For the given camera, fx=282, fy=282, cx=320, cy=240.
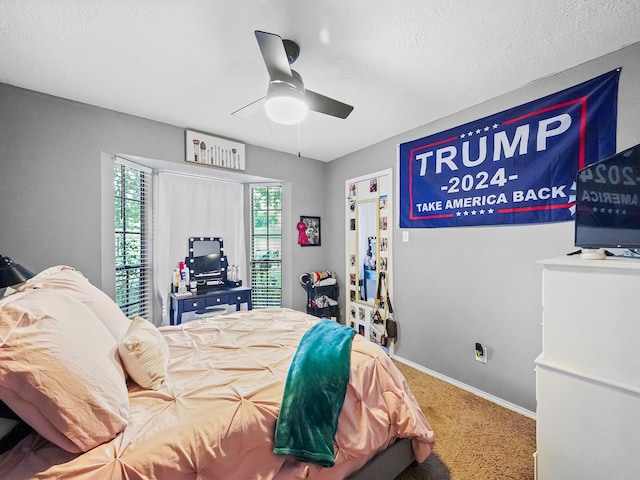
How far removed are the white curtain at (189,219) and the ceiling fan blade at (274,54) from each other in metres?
2.25

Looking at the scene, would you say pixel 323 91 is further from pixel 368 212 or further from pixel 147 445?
pixel 147 445

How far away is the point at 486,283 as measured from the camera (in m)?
2.41

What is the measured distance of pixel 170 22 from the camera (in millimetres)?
1530

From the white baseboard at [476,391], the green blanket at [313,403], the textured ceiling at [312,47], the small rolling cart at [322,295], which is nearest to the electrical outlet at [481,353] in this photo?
the white baseboard at [476,391]

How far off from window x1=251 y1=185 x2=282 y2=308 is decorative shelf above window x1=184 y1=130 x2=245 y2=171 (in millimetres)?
675

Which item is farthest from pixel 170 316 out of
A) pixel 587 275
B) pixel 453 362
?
pixel 587 275

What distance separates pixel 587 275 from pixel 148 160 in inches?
138

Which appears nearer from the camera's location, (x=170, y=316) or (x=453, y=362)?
(x=453, y=362)

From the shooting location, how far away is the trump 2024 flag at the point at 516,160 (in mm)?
1863

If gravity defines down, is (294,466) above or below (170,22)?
below

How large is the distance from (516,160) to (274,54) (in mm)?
1939

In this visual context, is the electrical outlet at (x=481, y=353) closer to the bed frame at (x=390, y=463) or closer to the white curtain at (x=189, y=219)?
the bed frame at (x=390, y=463)

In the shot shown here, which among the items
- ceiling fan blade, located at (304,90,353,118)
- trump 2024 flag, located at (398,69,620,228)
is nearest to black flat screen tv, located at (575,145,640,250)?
trump 2024 flag, located at (398,69,620,228)

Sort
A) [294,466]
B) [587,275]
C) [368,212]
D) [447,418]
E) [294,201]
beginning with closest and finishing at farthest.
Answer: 1. [294,466]
2. [587,275]
3. [447,418]
4. [368,212]
5. [294,201]
